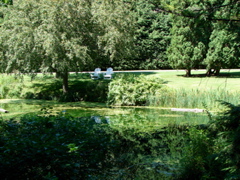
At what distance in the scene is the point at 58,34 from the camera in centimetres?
1411

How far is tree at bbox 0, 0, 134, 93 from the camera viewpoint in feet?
45.9

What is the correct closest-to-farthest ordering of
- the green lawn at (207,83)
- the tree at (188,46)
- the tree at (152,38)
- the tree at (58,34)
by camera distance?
the tree at (58,34)
the green lawn at (207,83)
the tree at (188,46)
the tree at (152,38)

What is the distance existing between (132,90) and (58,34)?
4588mm

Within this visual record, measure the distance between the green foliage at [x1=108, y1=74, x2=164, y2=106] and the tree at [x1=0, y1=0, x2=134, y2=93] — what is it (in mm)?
1879

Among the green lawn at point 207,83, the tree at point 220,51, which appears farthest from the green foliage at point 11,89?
the tree at point 220,51

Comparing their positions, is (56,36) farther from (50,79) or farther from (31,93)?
(50,79)

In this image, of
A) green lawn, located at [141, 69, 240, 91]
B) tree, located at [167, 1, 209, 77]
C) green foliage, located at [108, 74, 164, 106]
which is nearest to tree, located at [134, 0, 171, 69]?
tree, located at [167, 1, 209, 77]

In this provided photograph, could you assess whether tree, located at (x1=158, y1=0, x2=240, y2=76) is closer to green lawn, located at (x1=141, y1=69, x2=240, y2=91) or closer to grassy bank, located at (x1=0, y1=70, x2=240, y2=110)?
green lawn, located at (x1=141, y1=69, x2=240, y2=91)

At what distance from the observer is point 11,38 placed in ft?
46.2

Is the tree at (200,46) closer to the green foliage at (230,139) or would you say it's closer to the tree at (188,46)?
the tree at (188,46)

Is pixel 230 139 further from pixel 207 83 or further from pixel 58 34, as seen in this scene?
pixel 207 83

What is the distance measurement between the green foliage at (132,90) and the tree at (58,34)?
1879mm

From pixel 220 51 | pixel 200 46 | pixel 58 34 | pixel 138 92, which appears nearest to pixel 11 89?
pixel 58 34

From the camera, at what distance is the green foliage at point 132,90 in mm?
14152
